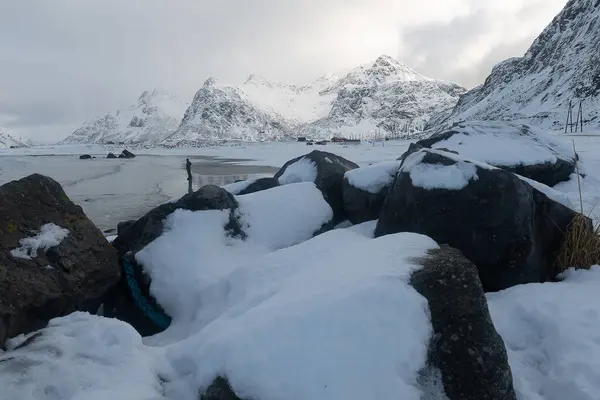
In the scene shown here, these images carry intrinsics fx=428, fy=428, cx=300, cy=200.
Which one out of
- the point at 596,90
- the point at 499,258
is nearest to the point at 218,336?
the point at 499,258

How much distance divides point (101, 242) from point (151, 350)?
1.70 m

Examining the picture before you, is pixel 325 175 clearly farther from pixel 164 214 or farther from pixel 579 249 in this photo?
pixel 579 249

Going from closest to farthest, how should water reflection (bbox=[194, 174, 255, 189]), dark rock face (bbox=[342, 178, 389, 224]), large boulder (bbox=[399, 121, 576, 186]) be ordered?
dark rock face (bbox=[342, 178, 389, 224]) < large boulder (bbox=[399, 121, 576, 186]) < water reflection (bbox=[194, 174, 255, 189])

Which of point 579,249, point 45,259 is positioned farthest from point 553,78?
point 45,259

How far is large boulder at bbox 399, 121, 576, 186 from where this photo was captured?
23.3 ft

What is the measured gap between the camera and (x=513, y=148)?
734cm

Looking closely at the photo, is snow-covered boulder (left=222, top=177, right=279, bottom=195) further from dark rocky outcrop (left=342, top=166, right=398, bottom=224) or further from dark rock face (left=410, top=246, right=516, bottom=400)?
dark rock face (left=410, top=246, right=516, bottom=400)

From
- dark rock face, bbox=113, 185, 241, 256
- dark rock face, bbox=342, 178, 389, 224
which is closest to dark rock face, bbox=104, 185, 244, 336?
dark rock face, bbox=113, 185, 241, 256

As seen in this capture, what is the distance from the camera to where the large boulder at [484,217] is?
3895 millimetres

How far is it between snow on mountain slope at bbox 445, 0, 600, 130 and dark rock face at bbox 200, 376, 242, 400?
6404 cm

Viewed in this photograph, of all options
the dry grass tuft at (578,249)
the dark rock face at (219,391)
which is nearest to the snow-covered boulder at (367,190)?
the dry grass tuft at (578,249)

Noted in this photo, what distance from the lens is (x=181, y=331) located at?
3.74 meters

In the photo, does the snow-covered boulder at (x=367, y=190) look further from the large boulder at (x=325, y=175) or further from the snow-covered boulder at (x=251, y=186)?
the snow-covered boulder at (x=251, y=186)

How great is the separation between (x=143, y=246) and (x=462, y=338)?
10.9ft
